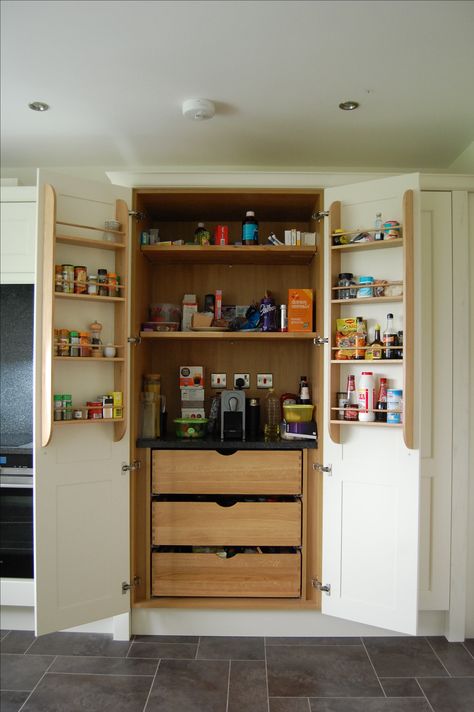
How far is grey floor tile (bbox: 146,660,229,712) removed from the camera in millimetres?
2008

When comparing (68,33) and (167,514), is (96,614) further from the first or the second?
(68,33)

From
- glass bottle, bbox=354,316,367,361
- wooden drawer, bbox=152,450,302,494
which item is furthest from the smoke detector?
wooden drawer, bbox=152,450,302,494

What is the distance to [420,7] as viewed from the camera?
1619mm

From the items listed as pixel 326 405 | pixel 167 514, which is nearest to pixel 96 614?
pixel 167 514

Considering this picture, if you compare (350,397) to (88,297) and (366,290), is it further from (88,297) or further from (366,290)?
(88,297)

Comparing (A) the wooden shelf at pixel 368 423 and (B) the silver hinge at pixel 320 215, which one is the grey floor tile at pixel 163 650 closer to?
(A) the wooden shelf at pixel 368 423

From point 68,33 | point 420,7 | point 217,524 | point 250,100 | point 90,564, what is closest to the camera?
point 420,7

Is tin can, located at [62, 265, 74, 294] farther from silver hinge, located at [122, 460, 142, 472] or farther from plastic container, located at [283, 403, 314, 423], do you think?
plastic container, located at [283, 403, 314, 423]

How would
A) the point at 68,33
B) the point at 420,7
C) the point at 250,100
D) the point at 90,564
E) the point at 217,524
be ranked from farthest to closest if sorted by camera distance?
the point at 217,524 < the point at 90,564 < the point at 250,100 < the point at 68,33 < the point at 420,7

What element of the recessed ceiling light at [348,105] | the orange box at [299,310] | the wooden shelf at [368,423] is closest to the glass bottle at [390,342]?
the wooden shelf at [368,423]

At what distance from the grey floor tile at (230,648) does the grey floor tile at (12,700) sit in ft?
2.47

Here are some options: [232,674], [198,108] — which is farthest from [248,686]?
[198,108]

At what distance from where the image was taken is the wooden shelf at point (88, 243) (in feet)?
7.26

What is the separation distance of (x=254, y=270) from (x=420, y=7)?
1579 millimetres
